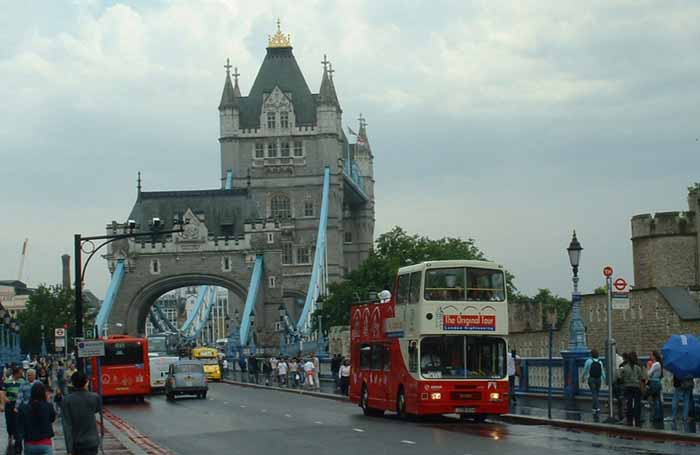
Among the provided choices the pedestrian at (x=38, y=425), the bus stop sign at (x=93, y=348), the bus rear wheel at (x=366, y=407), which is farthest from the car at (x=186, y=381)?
the pedestrian at (x=38, y=425)

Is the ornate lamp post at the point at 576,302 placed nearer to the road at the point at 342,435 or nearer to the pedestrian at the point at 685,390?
the road at the point at 342,435

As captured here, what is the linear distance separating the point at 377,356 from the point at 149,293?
8899 cm

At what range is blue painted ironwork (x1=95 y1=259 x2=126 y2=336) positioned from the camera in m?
115

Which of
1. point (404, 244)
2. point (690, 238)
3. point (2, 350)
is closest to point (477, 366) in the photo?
point (690, 238)

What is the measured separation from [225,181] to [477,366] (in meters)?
111

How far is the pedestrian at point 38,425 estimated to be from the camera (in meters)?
16.9

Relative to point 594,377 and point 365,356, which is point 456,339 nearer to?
point 594,377

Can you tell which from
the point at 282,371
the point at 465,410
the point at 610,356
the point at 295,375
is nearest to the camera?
the point at 610,356

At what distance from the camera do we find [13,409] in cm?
2292

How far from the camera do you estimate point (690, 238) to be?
6300cm

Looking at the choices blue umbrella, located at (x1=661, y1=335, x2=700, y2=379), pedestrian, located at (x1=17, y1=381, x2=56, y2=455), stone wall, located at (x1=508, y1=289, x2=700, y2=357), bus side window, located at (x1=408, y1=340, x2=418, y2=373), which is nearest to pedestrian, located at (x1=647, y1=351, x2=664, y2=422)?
blue umbrella, located at (x1=661, y1=335, x2=700, y2=379)

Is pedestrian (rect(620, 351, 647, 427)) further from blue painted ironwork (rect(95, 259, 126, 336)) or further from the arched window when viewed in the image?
the arched window

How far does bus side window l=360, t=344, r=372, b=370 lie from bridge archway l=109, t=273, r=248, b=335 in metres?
83.1

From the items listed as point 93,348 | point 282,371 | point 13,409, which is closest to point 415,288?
point 93,348
